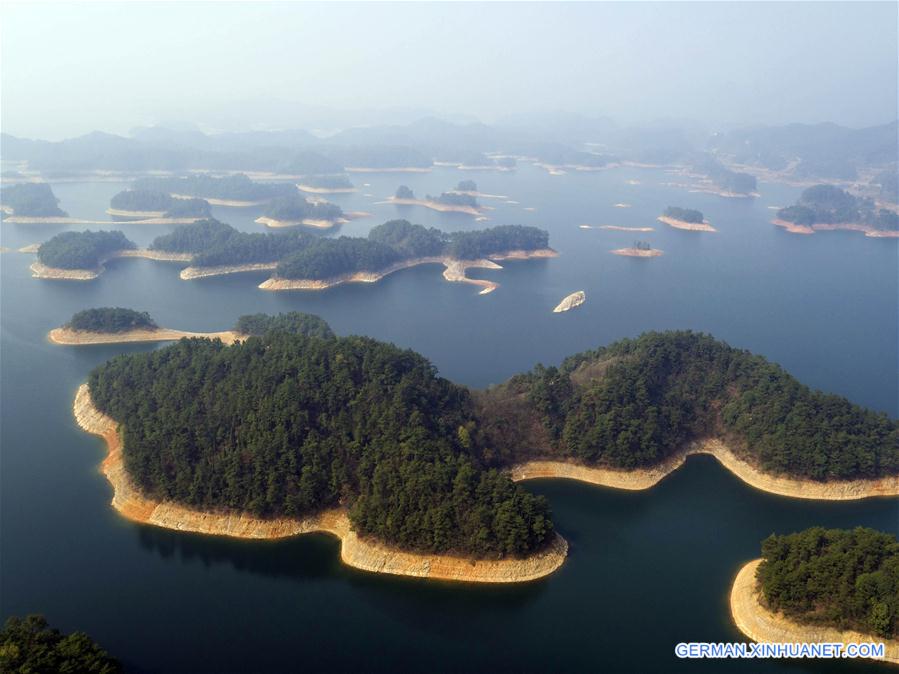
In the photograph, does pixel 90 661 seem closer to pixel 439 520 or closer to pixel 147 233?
pixel 439 520

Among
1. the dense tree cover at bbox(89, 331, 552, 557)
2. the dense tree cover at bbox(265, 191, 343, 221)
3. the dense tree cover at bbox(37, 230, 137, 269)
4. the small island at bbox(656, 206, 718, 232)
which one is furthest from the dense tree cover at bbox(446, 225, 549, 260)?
the dense tree cover at bbox(89, 331, 552, 557)

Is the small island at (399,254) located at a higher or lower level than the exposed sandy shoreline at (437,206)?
lower

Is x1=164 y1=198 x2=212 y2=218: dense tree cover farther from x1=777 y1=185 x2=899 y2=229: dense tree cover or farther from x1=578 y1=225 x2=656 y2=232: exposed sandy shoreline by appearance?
x1=777 y1=185 x2=899 y2=229: dense tree cover

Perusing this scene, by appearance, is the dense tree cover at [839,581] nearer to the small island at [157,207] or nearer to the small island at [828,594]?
the small island at [828,594]

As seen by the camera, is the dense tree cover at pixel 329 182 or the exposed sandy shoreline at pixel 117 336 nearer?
the exposed sandy shoreline at pixel 117 336

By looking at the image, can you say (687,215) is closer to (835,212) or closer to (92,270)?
(835,212)

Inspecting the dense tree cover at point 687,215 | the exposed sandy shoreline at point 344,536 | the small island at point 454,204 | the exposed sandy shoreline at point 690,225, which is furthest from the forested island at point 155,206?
the dense tree cover at point 687,215

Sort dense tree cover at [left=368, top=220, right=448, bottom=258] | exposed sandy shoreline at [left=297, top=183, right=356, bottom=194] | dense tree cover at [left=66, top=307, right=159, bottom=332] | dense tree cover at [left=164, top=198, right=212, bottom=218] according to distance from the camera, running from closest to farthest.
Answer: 1. dense tree cover at [left=66, top=307, right=159, bottom=332]
2. dense tree cover at [left=368, top=220, right=448, bottom=258]
3. dense tree cover at [left=164, top=198, right=212, bottom=218]
4. exposed sandy shoreline at [left=297, top=183, right=356, bottom=194]

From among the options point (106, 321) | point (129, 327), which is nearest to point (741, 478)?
point (129, 327)
